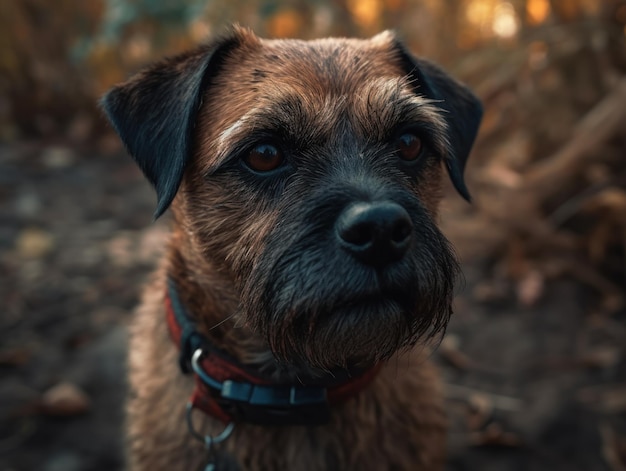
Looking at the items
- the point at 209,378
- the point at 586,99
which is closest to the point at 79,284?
the point at 209,378

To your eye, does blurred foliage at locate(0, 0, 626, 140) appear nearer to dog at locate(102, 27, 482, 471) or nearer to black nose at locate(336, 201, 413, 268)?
dog at locate(102, 27, 482, 471)

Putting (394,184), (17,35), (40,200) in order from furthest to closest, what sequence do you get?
(17,35), (40,200), (394,184)

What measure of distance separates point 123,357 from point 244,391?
1.84 metres

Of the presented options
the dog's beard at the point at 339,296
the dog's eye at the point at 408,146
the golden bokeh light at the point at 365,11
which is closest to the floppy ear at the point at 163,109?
the dog's beard at the point at 339,296

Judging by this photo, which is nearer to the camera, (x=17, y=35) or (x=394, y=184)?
(x=394, y=184)

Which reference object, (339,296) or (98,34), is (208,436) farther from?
(98,34)

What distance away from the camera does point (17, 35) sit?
263 inches

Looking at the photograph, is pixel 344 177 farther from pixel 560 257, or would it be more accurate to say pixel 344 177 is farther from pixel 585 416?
pixel 560 257

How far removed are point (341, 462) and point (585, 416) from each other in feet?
5.58

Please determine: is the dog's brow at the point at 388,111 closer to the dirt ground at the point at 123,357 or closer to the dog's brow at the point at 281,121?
the dog's brow at the point at 281,121

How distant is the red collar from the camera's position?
194 cm

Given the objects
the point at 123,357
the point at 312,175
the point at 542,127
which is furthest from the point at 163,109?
the point at 542,127

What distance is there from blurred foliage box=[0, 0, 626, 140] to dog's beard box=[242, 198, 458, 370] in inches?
159

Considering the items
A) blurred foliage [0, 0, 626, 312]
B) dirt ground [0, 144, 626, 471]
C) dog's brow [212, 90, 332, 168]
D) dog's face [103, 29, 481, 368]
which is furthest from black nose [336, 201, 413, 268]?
blurred foliage [0, 0, 626, 312]
